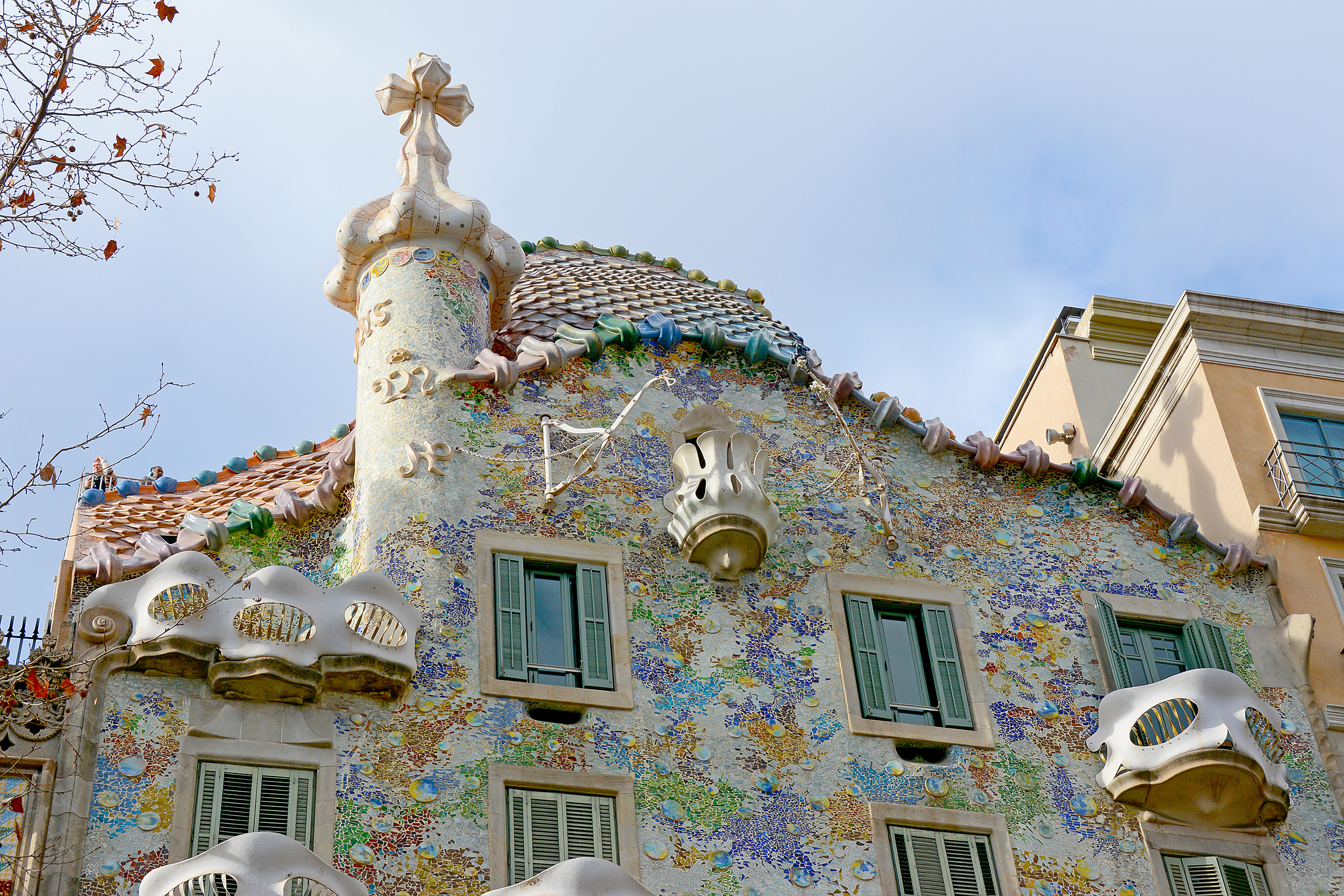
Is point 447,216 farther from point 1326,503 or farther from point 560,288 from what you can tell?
point 1326,503

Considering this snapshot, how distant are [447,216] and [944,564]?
5.91 meters

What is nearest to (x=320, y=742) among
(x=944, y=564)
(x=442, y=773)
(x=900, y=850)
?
(x=442, y=773)

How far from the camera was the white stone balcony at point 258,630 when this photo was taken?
15664 millimetres

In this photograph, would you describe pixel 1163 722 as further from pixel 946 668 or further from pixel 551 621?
pixel 551 621

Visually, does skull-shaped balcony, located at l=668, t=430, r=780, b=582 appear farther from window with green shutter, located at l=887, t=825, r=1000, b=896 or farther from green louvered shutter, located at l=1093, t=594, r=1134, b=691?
green louvered shutter, located at l=1093, t=594, r=1134, b=691

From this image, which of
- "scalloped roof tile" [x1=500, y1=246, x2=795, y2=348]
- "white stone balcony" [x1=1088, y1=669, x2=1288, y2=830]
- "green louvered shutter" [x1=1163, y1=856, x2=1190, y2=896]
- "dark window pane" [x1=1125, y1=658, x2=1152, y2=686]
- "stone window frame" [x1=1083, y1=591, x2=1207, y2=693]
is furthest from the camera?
"scalloped roof tile" [x1=500, y1=246, x2=795, y2=348]

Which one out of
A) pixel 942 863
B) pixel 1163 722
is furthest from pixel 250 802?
pixel 1163 722

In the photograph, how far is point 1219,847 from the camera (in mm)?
16844

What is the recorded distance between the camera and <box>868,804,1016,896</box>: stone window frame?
16.0 metres

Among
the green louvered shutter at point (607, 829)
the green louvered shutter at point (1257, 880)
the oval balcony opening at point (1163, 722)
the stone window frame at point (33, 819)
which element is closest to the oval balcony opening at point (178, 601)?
the stone window frame at point (33, 819)

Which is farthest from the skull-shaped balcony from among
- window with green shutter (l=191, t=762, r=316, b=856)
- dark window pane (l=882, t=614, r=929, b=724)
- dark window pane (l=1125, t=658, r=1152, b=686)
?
window with green shutter (l=191, t=762, r=316, b=856)

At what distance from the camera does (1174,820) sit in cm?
1692

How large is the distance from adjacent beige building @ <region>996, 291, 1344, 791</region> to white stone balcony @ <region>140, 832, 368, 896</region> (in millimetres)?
9286

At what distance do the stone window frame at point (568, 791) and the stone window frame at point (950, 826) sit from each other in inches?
76.9
